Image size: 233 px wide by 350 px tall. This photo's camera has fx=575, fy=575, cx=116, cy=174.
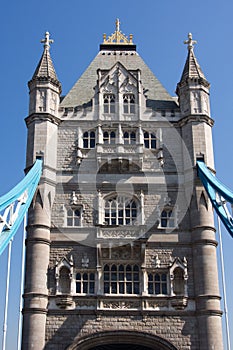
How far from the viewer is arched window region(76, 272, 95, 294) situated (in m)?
24.5

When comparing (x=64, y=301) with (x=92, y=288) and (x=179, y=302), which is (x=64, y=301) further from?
(x=179, y=302)

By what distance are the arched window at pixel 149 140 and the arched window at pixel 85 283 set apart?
7.01m

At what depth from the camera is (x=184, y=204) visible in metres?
26.2

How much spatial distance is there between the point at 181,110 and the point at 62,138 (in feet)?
19.8

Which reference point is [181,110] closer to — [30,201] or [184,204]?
[184,204]

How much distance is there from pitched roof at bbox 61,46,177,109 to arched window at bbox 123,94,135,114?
1134 millimetres

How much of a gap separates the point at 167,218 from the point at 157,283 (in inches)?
121

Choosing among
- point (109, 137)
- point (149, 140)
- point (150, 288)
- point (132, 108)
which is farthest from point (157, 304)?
point (132, 108)

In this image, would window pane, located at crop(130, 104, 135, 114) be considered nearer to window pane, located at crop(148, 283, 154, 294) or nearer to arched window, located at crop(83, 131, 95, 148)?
arched window, located at crop(83, 131, 95, 148)

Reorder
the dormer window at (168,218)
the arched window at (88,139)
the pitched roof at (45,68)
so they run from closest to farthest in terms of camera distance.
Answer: the dormer window at (168,218), the arched window at (88,139), the pitched roof at (45,68)

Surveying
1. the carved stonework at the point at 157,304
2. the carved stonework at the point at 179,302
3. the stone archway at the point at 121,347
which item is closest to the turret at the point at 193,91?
the carved stonework at the point at 179,302

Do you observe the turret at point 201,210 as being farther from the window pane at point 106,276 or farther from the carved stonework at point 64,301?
the carved stonework at point 64,301

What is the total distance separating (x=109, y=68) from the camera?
104 feet

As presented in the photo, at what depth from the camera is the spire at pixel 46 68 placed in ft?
94.0
